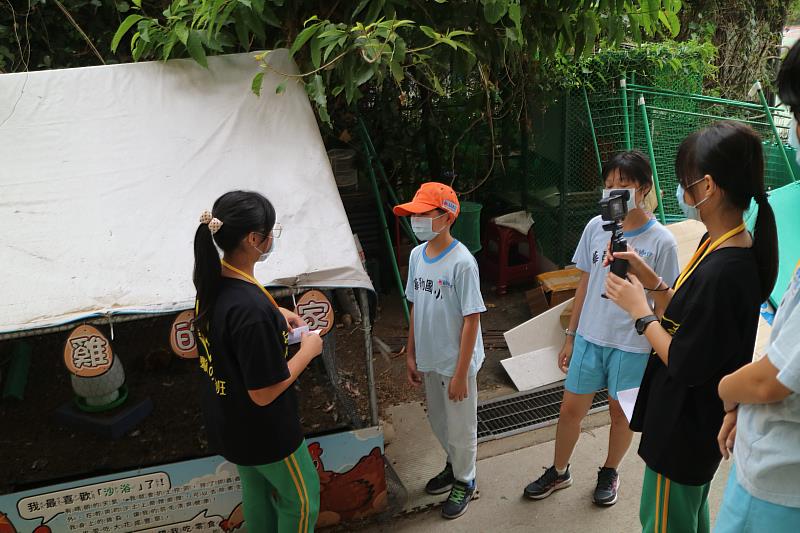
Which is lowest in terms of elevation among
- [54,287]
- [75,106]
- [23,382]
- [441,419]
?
[23,382]

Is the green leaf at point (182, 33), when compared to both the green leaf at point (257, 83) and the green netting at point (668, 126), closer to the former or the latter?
the green leaf at point (257, 83)

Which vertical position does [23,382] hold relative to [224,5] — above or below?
below

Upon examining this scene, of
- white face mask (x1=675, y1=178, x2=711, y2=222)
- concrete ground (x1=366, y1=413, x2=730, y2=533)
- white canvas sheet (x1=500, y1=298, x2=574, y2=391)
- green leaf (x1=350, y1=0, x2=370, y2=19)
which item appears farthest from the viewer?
white canvas sheet (x1=500, y1=298, x2=574, y2=391)

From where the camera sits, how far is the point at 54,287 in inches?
97.4

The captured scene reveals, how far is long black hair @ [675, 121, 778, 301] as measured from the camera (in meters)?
1.77

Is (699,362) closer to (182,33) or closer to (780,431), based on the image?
(780,431)

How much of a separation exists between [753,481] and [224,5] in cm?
334

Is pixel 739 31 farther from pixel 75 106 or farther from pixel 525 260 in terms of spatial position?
pixel 75 106

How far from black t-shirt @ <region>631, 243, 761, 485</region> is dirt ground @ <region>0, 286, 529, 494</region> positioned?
2.09m

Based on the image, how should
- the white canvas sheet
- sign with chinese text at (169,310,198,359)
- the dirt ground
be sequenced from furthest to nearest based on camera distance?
the white canvas sheet → the dirt ground → sign with chinese text at (169,310,198,359)

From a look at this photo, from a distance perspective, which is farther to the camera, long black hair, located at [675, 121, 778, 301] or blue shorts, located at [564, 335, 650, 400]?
blue shorts, located at [564, 335, 650, 400]

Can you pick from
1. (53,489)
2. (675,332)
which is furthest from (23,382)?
→ (675,332)

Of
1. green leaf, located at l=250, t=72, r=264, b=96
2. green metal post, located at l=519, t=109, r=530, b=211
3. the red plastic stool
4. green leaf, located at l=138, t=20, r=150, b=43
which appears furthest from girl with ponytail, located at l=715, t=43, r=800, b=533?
green metal post, located at l=519, t=109, r=530, b=211

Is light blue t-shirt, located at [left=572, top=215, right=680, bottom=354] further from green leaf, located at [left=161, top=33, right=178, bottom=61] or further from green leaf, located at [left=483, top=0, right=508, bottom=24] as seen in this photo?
green leaf, located at [left=161, top=33, right=178, bottom=61]
